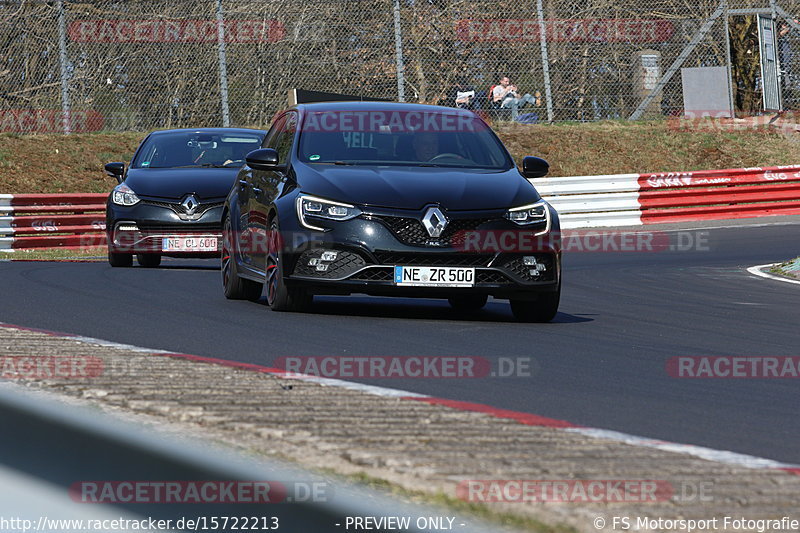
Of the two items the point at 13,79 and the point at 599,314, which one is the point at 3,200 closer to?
the point at 13,79

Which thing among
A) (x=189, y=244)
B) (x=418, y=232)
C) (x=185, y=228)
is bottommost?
(x=418, y=232)

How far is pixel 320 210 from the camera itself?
9406 millimetres

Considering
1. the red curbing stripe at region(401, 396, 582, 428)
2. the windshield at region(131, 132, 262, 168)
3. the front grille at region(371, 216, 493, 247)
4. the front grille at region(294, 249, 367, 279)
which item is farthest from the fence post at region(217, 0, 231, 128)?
the red curbing stripe at region(401, 396, 582, 428)

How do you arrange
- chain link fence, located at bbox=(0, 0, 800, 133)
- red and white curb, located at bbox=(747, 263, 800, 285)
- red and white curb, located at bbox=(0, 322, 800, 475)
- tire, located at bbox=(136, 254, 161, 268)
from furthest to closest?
chain link fence, located at bbox=(0, 0, 800, 133)
tire, located at bbox=(136, 254, 161, 268)
red and white curb, located at bbox=(747, 263, 800, 285)
red and white curb, located at bbox=(0, 322, 800, 475)

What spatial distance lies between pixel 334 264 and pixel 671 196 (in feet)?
57.1

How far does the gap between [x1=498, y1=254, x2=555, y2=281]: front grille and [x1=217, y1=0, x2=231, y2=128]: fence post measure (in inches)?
653

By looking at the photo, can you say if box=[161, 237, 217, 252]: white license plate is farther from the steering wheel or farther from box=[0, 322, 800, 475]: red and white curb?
box=[0, 322, 800, 475]: red and white curb

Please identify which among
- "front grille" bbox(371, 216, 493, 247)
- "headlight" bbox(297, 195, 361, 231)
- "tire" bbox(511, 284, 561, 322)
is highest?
"headlight" bbox(297, 195, 361, 231)

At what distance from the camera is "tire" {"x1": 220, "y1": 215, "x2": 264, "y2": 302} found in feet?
36.5

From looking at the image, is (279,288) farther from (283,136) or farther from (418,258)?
(283,136)

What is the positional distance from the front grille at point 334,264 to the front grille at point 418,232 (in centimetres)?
30

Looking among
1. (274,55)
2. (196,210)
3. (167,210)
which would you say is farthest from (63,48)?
(196,210)

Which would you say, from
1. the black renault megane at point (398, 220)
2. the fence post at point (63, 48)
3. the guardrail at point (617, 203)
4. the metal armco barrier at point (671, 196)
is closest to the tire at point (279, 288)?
the black renault megane at point (398, 220)

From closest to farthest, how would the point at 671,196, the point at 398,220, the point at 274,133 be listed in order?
the point at 398,220 → the point at 274,133 → the point at 671,196
